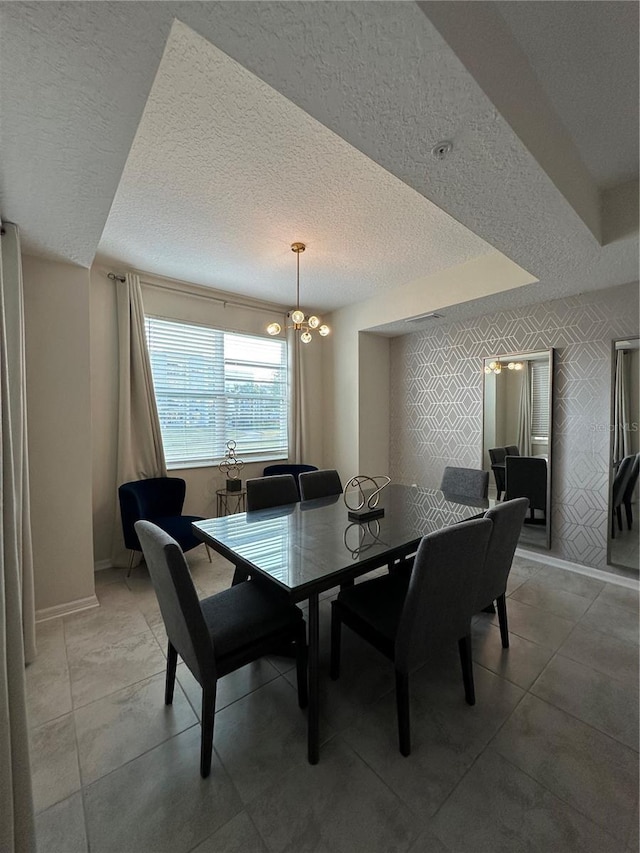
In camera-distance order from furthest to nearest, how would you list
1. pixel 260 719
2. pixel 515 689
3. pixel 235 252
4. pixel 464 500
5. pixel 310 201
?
pixel 235 252 → pixel 464 500 → pixel 310 201 → pixel 515 689 → pixel 260 719

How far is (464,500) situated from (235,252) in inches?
108

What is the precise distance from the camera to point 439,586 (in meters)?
1.39

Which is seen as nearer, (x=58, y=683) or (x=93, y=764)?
(x=93, y=764)

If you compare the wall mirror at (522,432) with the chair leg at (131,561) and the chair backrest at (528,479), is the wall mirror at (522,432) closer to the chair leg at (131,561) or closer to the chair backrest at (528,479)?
the chair backrest at (528,479)

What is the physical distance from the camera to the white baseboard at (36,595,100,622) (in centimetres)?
232

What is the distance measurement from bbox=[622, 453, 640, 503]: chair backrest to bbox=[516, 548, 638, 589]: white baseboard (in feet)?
2.13

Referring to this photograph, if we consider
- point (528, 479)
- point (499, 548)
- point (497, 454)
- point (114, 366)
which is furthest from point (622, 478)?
point (114, 366)

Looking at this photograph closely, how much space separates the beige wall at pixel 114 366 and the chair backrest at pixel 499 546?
295 centimetres

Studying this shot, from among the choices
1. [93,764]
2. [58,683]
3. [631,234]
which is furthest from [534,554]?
[58,683]

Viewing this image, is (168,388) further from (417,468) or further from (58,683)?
(417,468)

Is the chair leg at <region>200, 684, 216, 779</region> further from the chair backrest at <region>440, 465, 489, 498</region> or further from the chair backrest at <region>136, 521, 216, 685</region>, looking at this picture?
the chair backrest at <region>440, 465, 489, 498</region>

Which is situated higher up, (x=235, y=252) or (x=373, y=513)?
(x=235, y=252)

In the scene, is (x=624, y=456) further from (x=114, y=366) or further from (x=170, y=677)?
(x=114, y=366)

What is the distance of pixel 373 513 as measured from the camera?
2.17 meters
